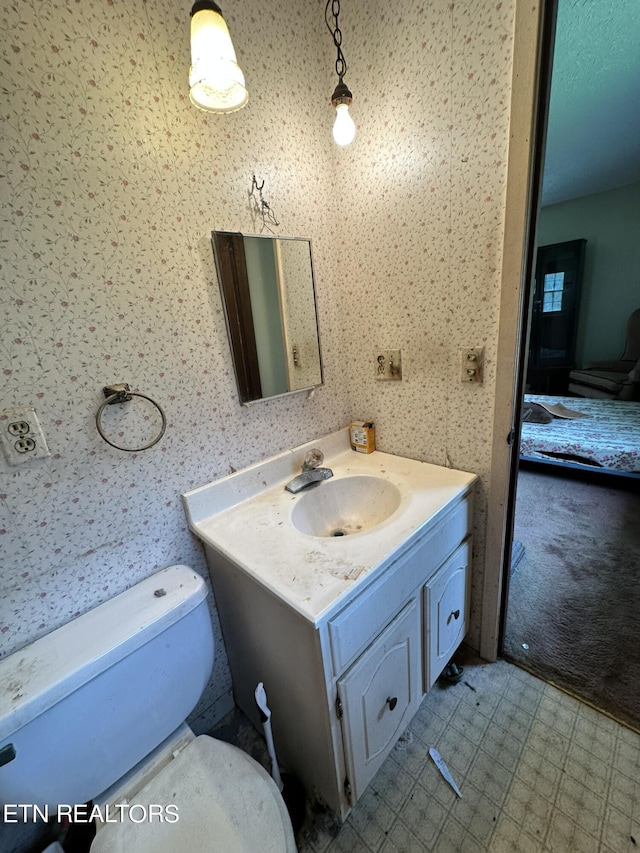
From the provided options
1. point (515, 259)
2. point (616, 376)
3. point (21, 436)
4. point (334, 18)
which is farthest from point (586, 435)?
point (21, 436)

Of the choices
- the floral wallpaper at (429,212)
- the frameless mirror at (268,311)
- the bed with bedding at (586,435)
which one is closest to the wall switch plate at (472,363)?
the floral wallpaper at (429,212)

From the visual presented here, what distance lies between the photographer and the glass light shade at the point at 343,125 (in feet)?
3.06

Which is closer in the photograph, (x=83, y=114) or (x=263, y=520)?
(x=83, y=114)

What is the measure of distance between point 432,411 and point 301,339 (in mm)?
548

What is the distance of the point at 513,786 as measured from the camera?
3.16 ft

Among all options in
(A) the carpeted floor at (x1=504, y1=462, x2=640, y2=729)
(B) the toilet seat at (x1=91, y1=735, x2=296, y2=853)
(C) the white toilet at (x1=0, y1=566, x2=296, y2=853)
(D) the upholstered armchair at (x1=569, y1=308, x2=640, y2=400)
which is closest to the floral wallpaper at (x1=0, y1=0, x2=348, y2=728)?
(C) the white toilet at (x1=0, y1=566, x2=296, y2=853)

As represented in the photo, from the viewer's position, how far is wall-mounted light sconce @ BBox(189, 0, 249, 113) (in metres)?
0.66

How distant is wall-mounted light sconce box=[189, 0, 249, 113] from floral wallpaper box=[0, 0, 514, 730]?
20 centimetres

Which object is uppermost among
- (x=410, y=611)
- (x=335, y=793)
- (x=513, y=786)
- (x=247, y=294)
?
(x=247, y=294)

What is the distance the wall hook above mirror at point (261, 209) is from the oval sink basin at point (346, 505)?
90 cm

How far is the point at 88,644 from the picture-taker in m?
0.73

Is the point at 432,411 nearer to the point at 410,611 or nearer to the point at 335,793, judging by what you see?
the point at 410,611

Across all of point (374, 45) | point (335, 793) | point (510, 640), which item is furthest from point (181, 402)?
point (510, 640)

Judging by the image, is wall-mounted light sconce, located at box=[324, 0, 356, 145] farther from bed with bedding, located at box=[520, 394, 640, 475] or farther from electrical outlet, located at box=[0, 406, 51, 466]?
bed with bedding, located at box=[520, 394, 640, 475]
